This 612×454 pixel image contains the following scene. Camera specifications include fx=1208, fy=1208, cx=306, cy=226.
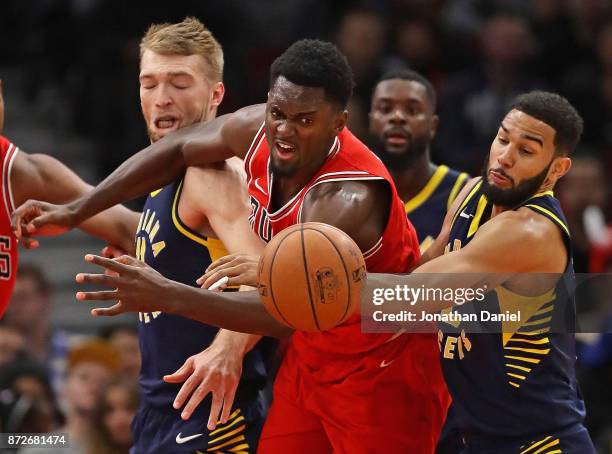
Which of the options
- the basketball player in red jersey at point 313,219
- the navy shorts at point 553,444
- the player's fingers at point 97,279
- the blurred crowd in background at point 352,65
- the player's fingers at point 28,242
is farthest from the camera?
the blurred crowd in background at point 352,65

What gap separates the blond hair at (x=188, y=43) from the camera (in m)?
5.45

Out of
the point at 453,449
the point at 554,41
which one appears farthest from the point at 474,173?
the point at 453,449

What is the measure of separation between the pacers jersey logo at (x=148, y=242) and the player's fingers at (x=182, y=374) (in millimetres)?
407

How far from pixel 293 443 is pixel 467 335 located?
0.87 m

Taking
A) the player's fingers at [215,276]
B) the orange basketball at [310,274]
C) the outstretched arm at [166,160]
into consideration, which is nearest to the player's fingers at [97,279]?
the player's fingers at [215,276]

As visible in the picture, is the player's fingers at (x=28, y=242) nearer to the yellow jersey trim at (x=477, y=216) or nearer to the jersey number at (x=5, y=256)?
the jersey number at (x=5, y=256)

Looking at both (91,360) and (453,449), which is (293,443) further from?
(91,360)

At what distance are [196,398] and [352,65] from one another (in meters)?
5.63

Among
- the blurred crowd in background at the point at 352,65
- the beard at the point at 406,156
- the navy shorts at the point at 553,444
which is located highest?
the blurred crowd in background at the point at 352,65

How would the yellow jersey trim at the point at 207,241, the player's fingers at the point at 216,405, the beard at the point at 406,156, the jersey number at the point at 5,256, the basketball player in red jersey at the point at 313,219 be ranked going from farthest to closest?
1. the beard at the point at 406,156
2. the jersey number at the point at 5,256
3. the yellow jersey trim at the point at 207,241
4. the player's fingers at the point at 216,405
5. the basketball player in red jersey at the point at 313,219

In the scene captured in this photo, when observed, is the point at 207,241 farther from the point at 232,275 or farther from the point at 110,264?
the point at 110,264

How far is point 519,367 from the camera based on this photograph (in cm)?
472

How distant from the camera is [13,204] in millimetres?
5672

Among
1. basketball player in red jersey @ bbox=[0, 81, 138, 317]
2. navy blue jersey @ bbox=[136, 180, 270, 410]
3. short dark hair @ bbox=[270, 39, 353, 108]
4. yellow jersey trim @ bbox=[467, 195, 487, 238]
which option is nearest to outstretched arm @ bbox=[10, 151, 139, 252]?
basketball player in red jersey @ bbox=[0, 81, 138, 317]
